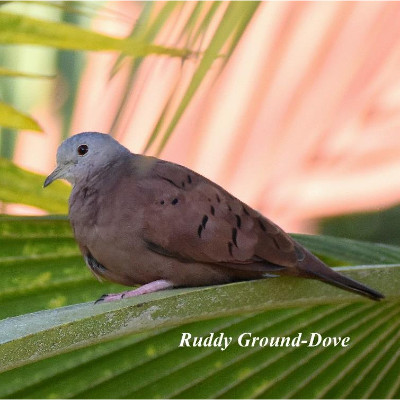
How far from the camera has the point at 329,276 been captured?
0.66 meters

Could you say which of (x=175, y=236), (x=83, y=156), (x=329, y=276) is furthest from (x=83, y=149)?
(x=329, y=276)

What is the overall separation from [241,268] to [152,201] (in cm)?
11

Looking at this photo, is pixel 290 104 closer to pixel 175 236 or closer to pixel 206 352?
pixel 175 236

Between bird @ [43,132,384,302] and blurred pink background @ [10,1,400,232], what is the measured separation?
0.08 meters

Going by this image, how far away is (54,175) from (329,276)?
1.04ft

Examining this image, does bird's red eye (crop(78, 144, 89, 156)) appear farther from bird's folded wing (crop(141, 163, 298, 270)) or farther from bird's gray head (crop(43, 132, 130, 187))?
bird's folded wing (crop(141, 163, 298, 270))

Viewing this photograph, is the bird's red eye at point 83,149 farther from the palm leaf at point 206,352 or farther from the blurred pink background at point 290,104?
the blurred pink background at point 290,104

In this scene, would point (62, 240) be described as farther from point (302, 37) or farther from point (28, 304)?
point (302, 37)

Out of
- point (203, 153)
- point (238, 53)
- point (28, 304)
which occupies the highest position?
point (238, 53)

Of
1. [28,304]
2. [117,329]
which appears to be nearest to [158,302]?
[117,329]

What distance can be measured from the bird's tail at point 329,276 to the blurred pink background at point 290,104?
8cm

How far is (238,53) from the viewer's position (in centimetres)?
46

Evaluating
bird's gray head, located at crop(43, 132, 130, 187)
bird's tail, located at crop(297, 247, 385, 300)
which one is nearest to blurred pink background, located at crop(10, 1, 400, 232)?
bird's tail, located at crop(297, 247, 385, 300)

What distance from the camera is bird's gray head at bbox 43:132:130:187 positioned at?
0.78 m
